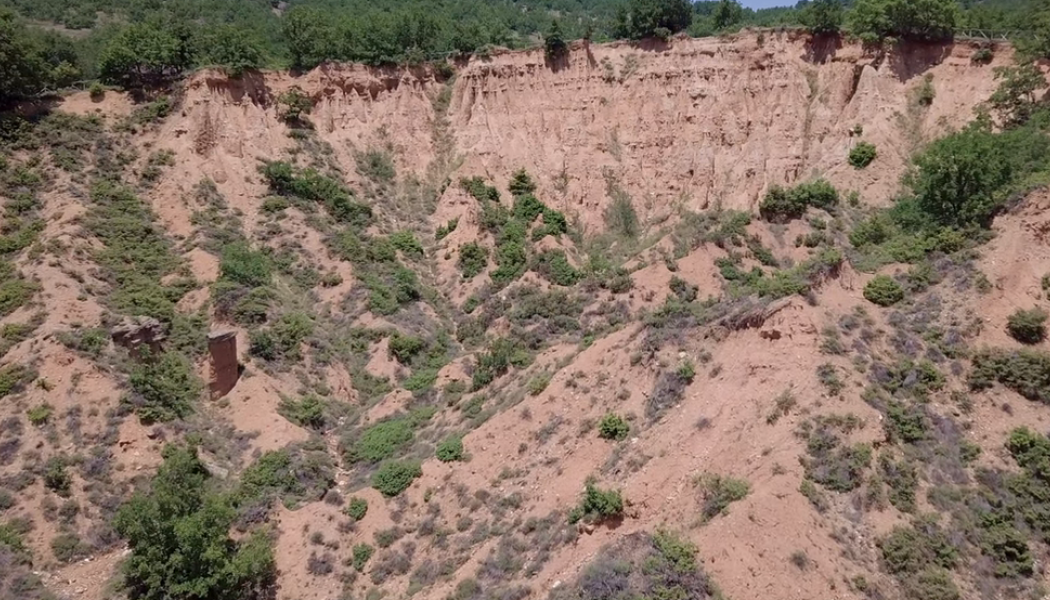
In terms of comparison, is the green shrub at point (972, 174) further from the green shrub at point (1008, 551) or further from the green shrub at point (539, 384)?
the green shrub at point (539, 384)

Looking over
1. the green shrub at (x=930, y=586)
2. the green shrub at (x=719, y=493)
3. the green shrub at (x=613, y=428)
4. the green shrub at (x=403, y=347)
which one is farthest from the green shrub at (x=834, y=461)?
the green shrub at (x=403, y=347)

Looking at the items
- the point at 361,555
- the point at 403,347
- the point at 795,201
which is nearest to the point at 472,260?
the point at 403,347

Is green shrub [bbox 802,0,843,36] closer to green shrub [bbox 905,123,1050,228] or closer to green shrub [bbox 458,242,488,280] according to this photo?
green shrub [bbox 905,123,1050,228]

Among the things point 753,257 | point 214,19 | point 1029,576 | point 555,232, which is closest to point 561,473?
point 1029,576

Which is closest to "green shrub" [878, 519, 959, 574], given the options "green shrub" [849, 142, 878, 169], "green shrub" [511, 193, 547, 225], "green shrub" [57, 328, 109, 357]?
"green shrub" [849, 142, 878, 169]

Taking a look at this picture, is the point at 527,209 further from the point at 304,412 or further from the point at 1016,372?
the point at 1016,372

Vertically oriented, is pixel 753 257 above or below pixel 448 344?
above

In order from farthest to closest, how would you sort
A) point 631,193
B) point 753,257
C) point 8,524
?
point 631,193, point 753,257, point 8,524

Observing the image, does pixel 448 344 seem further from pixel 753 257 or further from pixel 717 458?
pixel 717 458
